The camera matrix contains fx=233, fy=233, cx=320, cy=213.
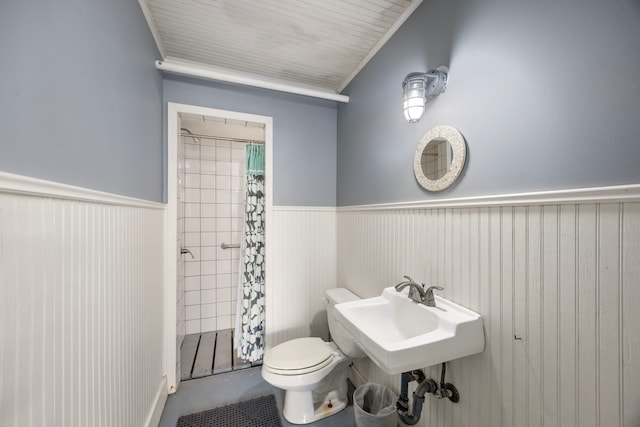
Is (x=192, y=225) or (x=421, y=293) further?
(x=192, y=225)

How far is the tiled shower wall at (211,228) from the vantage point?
2.52m

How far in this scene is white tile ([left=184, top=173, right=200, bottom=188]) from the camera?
98.6 inches

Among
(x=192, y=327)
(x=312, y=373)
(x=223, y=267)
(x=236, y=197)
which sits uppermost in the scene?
(x=236, y=197)

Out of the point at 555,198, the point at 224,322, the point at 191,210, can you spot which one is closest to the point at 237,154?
the point at 191,210

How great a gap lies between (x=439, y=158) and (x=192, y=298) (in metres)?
2.70

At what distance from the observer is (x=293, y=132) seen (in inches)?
80.8

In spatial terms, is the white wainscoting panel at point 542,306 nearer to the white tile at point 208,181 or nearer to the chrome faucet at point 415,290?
the chrome faucet at point 415,290

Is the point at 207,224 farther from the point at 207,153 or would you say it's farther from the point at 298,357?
the point at 298,357

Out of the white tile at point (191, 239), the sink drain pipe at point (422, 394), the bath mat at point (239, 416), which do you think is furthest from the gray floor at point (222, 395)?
the white tile at point (191, 239)

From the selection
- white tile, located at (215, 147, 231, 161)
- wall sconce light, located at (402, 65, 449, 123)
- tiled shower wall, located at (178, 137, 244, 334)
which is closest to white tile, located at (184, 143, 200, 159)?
tiled shower wall, located at (178, 137, 244, 334)

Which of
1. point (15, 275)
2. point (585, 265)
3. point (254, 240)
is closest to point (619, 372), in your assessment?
point (585, 265)

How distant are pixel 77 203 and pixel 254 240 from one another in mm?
1489

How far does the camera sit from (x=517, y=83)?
0.81 m

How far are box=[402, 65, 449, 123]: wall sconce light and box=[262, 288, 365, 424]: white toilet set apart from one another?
4.27 feet
